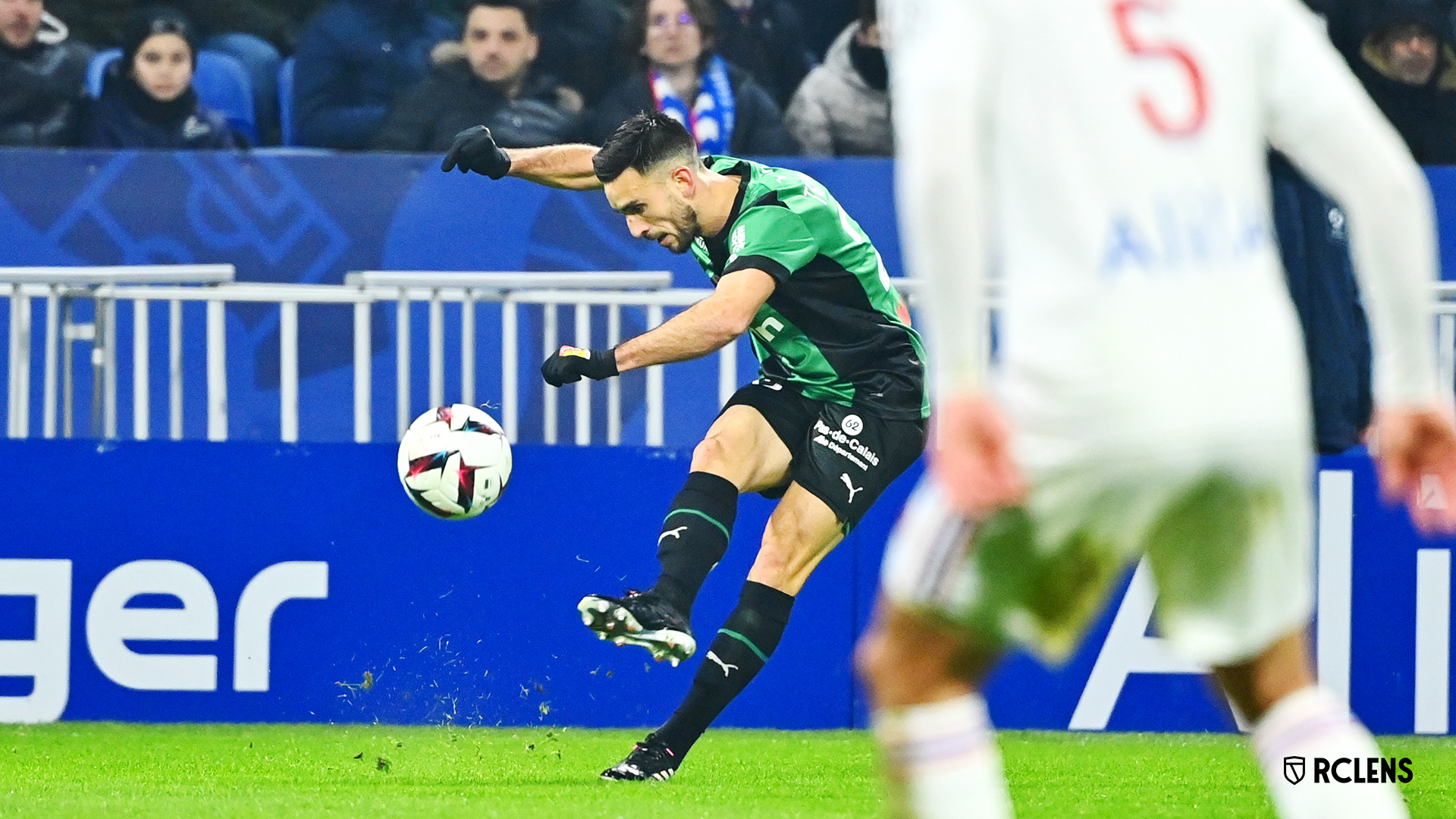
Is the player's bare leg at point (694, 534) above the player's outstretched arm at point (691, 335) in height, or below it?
below

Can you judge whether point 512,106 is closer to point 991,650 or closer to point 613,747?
point 613,747

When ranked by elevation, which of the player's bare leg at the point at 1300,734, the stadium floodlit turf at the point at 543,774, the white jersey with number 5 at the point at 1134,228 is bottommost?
the stadium floodlit turf at the point at 543,774

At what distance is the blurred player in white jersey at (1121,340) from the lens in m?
2.46

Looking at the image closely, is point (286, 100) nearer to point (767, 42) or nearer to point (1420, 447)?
point (767, 42)

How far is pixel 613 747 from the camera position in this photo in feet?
21.8

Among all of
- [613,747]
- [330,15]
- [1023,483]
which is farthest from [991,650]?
[330,15]

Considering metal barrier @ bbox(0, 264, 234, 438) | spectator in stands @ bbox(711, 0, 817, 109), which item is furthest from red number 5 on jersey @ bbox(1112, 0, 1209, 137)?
spectator in stands @ bbox(711, 0, 817, 109)

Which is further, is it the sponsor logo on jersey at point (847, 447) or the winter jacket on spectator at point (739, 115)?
the winter jacket on spectator at point (739, 115)

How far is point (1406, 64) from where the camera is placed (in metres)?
8.97

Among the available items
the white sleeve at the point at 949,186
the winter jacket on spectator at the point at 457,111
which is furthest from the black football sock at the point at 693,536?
the winter jacket on spectator at the point at 457,111

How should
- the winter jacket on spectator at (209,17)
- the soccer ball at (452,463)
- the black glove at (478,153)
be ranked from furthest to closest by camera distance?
the winter jacket on spectator at (209,17)
the black glove at (478,153)
the soccer ball at (452,463)

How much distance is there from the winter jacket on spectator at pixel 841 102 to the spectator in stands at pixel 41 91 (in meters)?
3.17

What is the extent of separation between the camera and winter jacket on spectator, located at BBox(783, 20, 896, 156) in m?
9.04

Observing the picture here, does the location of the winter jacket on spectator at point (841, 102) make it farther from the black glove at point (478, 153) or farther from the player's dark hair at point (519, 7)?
the black glove at point (478, 153)
